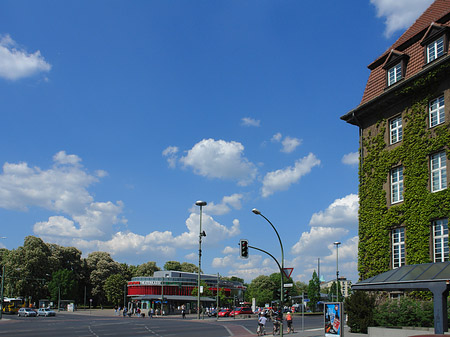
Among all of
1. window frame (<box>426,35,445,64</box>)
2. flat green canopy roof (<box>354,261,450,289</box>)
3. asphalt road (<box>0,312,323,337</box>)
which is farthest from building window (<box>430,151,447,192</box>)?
asphalt road (<box>0,312,323,337</box>)

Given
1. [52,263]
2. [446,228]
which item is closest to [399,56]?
[446,228]

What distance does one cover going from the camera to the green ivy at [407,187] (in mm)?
24453

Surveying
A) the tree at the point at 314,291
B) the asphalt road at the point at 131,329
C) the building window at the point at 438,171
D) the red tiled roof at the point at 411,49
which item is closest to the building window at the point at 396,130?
the red tiled roof at the point at 411,49

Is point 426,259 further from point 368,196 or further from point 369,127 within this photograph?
point 369,127

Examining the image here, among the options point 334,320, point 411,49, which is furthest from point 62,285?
point 411,49

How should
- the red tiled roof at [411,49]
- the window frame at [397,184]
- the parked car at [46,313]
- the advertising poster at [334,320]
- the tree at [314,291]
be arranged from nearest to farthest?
the advertising poster at [334,320] → the red tiled roof at [411,49] → the window frame at [397,184] → the parked car at [46,313] → the tree at [314,291]

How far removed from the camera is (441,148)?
24.5 meters

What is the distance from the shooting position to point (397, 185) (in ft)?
90.9

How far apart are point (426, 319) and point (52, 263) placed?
305 feet

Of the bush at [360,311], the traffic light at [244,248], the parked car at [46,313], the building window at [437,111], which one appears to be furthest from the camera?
the parked car at [46,313]

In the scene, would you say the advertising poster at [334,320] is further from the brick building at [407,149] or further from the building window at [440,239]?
the building window at [440,239]

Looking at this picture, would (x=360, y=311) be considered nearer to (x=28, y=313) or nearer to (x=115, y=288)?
(x=28, y=313)

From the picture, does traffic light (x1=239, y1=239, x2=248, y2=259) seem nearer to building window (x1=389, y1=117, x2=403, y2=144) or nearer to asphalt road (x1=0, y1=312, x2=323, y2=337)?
asphalt road (x1=0, y1=312, x2=323, y2=337)

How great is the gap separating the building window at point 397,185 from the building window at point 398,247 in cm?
190
